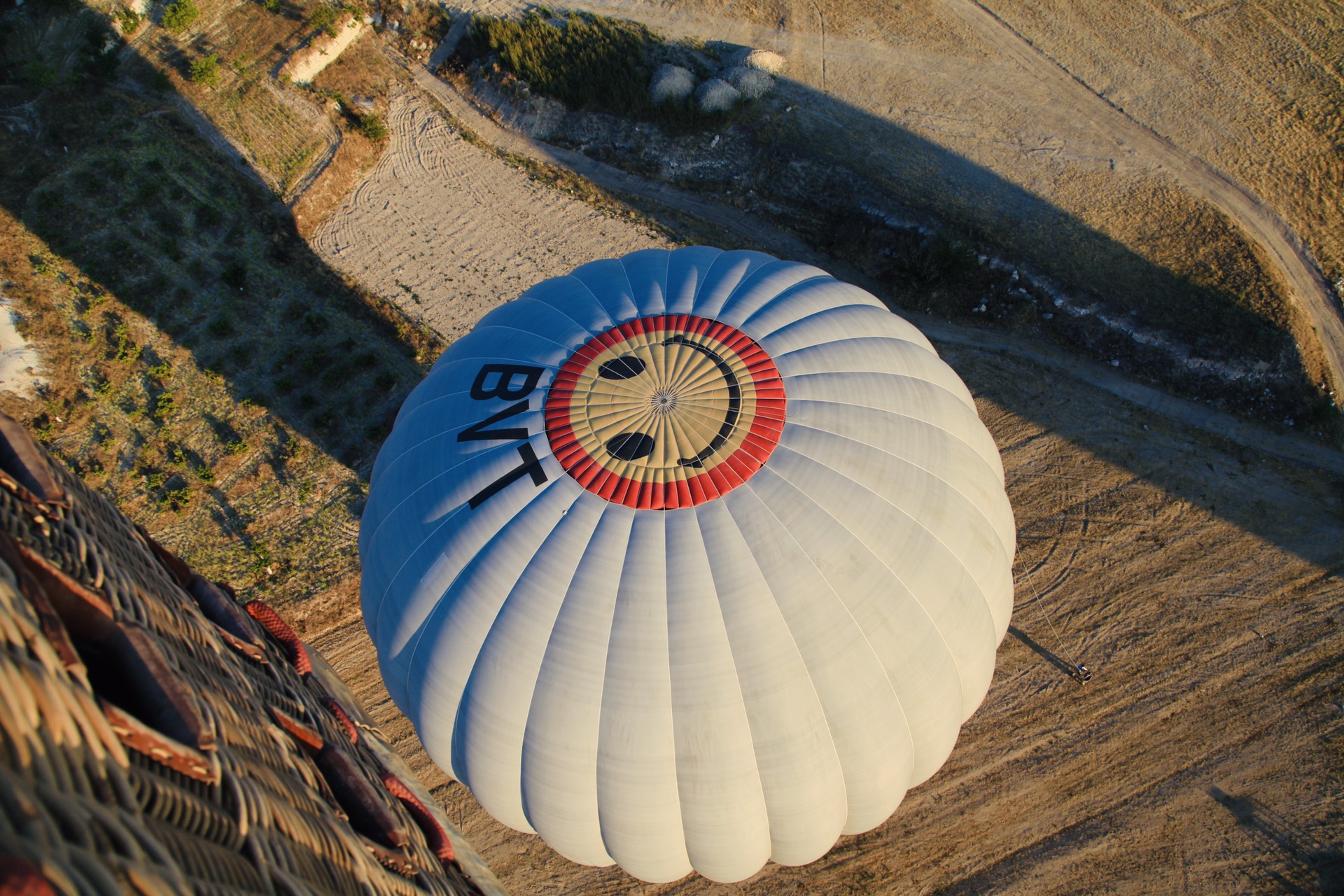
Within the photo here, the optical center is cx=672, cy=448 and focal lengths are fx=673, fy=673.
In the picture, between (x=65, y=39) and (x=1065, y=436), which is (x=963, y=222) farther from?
(x=65, y=39)

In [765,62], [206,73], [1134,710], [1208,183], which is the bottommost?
[1134,710]

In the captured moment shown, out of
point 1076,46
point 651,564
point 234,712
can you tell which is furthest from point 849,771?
point 1076,46

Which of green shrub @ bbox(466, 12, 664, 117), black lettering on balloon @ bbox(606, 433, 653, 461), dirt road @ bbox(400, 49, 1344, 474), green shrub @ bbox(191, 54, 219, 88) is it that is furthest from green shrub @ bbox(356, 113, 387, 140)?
black lettering on balloon @ bbox(606, 433, 653, 461)

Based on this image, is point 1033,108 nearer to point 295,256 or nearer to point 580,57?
point 580,57

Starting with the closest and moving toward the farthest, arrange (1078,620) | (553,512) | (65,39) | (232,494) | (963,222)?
(553,512)
(1078,620)
(232,494)
(963,222)
(65,39)

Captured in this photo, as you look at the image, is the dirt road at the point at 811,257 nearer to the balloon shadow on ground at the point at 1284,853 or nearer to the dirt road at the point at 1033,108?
the dirt road at the point at 1033,108

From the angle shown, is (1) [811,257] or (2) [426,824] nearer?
(2) [426,824]

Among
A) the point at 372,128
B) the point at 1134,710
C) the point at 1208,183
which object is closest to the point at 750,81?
the point at 372,128
